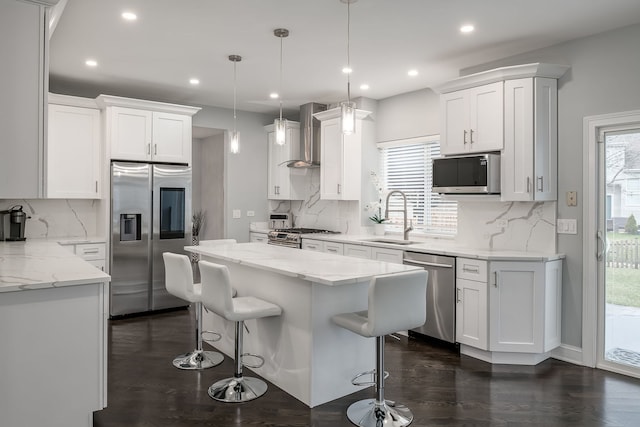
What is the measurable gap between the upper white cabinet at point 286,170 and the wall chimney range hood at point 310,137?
0.27 metres

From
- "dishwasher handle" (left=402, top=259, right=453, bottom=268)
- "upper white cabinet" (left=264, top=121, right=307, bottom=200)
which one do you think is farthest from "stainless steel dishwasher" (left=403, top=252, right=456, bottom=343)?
"upper white cabinet" (left=264, top=121, right=307, bottom=200)

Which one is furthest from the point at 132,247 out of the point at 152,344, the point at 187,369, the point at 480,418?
the point at 480,418

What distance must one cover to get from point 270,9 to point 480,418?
10.0 feet

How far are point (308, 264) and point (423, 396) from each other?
3.91 ft

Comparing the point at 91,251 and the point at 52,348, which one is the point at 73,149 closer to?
the point at 91,251

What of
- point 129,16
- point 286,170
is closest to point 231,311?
point 129,16

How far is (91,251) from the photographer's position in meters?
4.98

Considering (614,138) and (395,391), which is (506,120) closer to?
(614,138)

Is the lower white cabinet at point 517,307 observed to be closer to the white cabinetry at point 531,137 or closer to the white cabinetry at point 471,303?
the white cabinetry at point 471,303

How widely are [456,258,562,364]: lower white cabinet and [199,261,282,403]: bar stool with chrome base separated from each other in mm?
1801

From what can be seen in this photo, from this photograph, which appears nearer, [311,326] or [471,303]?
[311,326]

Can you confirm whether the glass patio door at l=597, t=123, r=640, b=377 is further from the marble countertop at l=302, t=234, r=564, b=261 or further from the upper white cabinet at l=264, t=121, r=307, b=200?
the upper white cabinet at l=264, t=121, r=307, b=200

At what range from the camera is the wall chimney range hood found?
6.26 metres

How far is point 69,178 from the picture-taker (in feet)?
16.6
